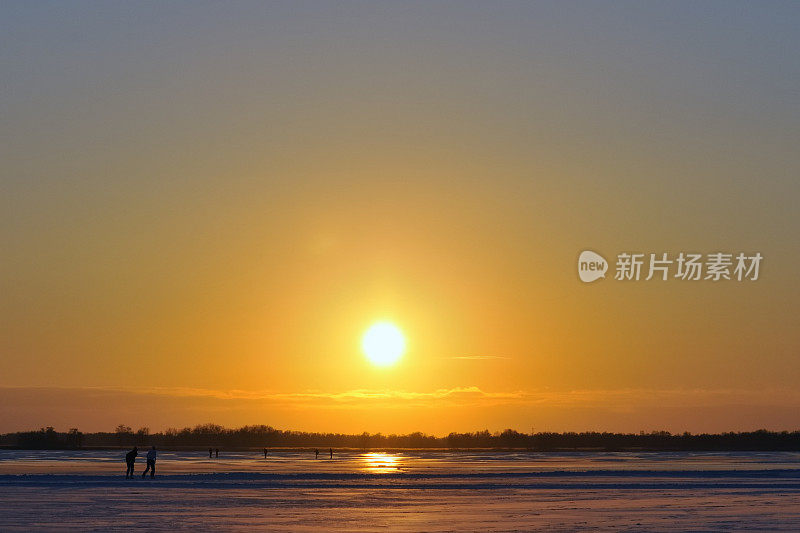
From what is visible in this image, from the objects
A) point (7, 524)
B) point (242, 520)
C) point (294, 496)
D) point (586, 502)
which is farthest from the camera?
point (294, 496)

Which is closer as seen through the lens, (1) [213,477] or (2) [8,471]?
(1) [213,477]

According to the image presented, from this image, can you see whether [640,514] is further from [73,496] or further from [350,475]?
[350,475]

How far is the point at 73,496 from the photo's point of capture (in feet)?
162

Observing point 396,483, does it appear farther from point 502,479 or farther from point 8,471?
point 8,471

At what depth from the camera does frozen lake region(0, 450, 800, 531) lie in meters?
36.7

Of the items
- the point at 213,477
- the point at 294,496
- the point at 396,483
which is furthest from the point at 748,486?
the point at 213,477

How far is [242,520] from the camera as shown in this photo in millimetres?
38062

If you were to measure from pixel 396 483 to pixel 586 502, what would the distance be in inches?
696

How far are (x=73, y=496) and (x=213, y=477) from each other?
19.5 m

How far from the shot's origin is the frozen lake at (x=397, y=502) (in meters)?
36.7

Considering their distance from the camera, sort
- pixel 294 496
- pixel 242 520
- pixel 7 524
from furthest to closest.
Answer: pixel 294 496 < pixel 242 520 < pixel 7 524

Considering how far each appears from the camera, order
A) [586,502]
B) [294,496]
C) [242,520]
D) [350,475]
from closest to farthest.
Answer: [242,520] → [586,502] → [294,496] → [350,475]

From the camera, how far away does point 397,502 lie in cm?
4738

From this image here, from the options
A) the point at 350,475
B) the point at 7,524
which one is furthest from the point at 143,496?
the point at 350,475
